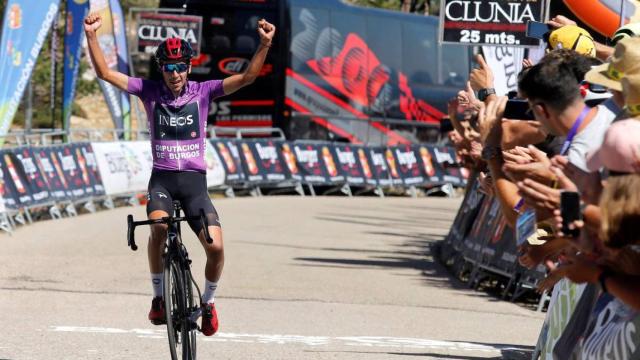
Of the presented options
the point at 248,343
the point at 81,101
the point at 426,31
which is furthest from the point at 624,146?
the point at 81,101

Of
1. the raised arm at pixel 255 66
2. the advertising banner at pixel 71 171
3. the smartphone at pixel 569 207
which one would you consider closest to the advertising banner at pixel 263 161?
the advertising banner at pixel 71 171

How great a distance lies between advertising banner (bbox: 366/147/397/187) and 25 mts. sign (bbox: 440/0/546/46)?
17390 mm

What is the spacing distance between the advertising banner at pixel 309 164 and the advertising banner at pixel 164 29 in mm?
3415

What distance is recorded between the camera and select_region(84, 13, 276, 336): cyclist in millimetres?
8906

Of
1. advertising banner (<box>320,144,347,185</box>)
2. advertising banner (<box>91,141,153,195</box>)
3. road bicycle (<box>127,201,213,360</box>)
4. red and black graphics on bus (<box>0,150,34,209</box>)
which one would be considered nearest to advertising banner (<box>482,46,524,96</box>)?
red and black graphics on bus (<box>0,150,34,209</box>)

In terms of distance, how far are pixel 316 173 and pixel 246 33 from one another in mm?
4125

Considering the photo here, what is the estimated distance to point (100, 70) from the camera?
29.9ft

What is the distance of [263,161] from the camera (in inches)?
1228

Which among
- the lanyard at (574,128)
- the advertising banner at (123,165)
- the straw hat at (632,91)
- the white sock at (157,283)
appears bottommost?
the advertising banner at (123,165)

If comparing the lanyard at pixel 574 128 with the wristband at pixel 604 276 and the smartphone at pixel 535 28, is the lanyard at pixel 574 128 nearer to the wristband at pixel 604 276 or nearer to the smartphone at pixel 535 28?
the wristband at pixel 604 276

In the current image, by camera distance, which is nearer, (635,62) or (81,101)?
(635,62)

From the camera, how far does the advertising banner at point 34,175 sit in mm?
20641

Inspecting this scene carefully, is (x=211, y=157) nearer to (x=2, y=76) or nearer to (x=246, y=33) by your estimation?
(x=246, y=33)

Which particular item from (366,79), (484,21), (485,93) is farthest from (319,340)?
(366,79)
